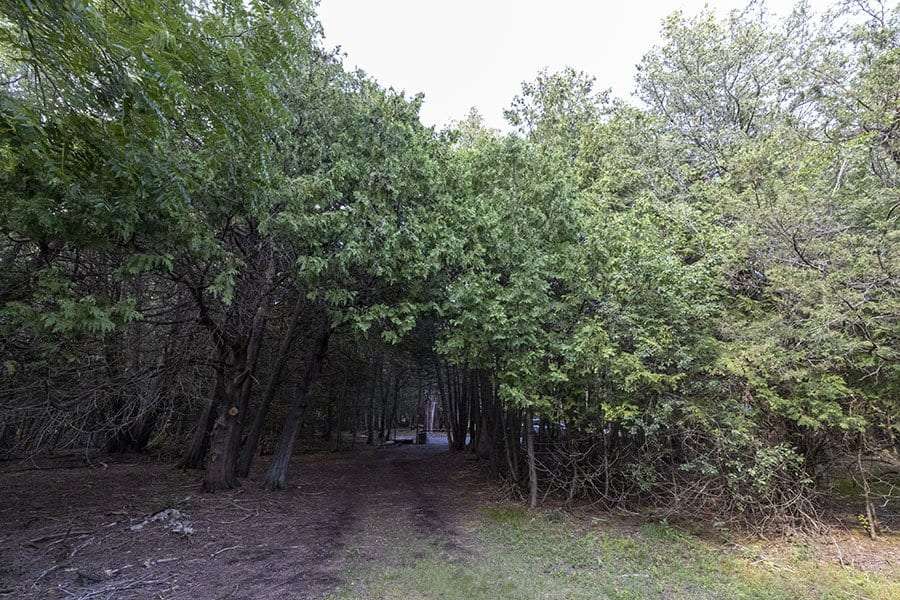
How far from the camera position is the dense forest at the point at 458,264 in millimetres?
3609

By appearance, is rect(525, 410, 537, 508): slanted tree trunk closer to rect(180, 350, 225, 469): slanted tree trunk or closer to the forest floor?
the forest floor

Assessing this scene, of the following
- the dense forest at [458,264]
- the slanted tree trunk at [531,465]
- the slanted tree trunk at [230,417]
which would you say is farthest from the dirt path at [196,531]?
the slanted tree trunk at [531,465]

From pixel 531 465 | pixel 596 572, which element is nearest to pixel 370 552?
pixel 596 572

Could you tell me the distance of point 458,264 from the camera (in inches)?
252

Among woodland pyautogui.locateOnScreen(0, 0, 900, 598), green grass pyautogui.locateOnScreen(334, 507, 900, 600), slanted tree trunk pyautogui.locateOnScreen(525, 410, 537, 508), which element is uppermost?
woodland pyautogui.locateOnScreen(0, 0, 900, 598)

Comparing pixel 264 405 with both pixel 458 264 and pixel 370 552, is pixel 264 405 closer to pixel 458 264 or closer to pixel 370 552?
pixel 370 552

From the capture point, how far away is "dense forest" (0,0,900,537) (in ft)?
11.8

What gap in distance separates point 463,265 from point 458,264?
0.09 metres

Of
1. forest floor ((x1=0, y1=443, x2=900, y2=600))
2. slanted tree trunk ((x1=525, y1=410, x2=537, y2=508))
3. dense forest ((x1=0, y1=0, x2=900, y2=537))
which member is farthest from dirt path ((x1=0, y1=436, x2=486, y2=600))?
slanted tree trunk ((x1=525, y1=410, x2=537, y2=508))

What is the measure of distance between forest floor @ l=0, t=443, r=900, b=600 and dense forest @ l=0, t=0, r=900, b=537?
759 mm

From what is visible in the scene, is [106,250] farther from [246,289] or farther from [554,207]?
[554,207]

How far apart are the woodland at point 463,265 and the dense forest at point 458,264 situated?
4 cm

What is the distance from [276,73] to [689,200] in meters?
7.42

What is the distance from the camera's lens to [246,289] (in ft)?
19.8
